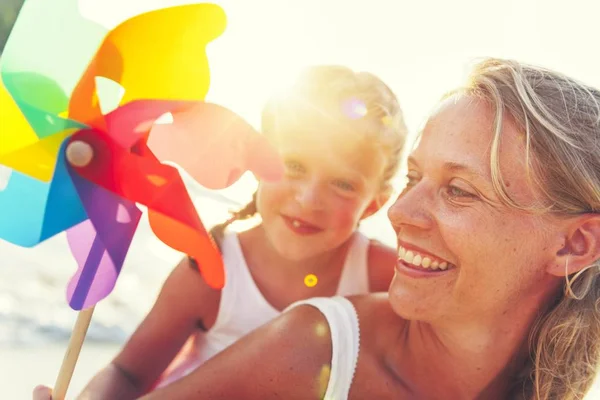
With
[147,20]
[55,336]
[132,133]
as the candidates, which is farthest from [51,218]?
[55,336]

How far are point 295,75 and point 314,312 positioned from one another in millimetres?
732

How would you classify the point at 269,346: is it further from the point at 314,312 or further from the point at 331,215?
the point at 331,215

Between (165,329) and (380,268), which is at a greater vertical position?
(380,268)

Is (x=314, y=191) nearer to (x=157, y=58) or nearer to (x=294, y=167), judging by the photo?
(x=294, y=167)

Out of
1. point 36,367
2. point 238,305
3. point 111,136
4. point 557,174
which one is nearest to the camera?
point 557,174

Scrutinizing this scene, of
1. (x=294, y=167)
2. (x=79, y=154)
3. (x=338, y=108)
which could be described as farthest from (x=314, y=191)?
(x=79, y=154)

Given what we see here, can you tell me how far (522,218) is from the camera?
4.01 feet

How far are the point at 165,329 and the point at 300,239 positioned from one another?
390mm

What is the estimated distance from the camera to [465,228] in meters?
1.22

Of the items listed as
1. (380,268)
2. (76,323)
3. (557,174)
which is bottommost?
(380,268)

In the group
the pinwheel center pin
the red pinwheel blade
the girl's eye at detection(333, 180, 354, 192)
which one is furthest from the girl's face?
the pinwheel center pin

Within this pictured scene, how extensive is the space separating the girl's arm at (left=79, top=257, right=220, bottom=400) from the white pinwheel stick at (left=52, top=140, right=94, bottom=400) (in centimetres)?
32

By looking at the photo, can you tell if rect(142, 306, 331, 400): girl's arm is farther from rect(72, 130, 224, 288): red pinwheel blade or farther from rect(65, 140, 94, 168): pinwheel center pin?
rect(65, 140, 94, 168): pinwheel center pin

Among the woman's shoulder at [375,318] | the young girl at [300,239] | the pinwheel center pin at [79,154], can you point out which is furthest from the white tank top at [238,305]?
the pinwheel center pin at [79,154]
